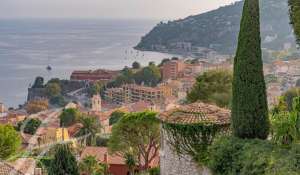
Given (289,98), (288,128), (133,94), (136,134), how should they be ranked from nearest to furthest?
(288,128) < (136,134) < (289,98) < (133,94)

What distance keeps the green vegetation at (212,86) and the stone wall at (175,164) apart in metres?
6.52

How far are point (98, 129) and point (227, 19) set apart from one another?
8709cm

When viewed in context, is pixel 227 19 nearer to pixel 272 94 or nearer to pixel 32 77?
pixel 32 77

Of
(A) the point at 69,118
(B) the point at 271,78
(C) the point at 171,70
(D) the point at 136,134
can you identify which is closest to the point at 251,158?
(D) the point at 136,134

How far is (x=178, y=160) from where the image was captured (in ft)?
28.9

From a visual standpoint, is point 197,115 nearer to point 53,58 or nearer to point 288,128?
point 288,128

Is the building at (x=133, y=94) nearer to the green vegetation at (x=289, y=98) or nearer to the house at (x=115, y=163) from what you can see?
the green vegetation at (x=289, y=98)

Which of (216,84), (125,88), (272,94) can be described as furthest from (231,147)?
(125,88)

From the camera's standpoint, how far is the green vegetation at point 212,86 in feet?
51.5

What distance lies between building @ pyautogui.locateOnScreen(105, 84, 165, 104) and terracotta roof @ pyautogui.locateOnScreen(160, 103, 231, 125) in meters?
55.8

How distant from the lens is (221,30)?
114 meters

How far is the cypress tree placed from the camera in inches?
284

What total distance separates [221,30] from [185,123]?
108m

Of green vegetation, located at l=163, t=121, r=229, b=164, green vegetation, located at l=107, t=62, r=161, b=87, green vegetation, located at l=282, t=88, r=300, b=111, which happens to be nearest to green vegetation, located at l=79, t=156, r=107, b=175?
green vegetation, located at l=282, t=88, r=300, b=111
